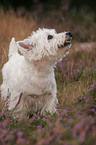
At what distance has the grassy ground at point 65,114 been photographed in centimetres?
158

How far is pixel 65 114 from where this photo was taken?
2.54 m

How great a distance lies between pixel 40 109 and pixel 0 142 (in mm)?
1773

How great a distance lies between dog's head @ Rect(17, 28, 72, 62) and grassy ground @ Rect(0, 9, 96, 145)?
2.36 feet

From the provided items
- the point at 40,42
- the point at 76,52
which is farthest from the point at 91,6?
the point at 40,42

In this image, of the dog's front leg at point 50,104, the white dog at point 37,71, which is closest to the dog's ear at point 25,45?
the white dog at point 37,71

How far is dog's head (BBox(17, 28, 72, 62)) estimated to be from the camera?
293 cm

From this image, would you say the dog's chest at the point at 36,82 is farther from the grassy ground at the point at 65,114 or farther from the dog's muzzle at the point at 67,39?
the dog's muzzle at the point at 67,39

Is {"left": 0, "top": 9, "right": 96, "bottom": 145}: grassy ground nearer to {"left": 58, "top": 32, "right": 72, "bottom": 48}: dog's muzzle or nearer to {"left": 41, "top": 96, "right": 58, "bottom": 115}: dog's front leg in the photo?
{"left": 41, "top": 96, "right": 58, "bottom": 115}: dog's front leg

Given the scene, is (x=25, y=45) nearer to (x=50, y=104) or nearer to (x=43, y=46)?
(x=43, y=46)

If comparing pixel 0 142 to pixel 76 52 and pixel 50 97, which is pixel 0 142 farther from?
pixel 76 52

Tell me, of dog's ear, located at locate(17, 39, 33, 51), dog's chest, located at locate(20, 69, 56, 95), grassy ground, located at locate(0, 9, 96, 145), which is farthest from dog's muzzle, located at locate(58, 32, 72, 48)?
grassy ground, located at locate(0, 9, 96, 145)

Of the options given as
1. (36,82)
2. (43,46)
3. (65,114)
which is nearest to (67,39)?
(43,46)

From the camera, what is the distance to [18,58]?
3.76 metres

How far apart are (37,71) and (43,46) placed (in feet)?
1.28
